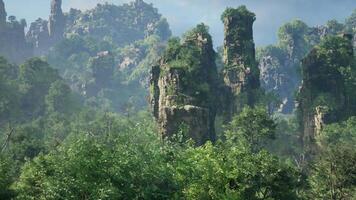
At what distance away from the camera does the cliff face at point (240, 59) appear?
10231cm

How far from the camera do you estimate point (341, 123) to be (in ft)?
294

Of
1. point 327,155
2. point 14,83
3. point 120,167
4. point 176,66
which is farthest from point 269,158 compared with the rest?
point 14,83

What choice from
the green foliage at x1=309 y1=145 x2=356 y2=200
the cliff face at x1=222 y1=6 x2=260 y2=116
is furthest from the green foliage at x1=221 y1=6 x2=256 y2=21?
the green foliage at x1=309 y1=145 x2=356 y2=200

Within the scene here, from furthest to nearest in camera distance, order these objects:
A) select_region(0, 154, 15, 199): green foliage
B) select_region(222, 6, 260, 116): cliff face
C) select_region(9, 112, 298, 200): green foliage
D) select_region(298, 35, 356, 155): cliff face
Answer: select_region(222, 6, 260, 116): cliff face, select_region(298, 35, 356, 155): cliff face, select_region(9, 112, 298, 200): green foliage, select_region(0, 154, 15, 199): green foliage

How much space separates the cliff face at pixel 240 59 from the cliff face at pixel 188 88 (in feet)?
16.6

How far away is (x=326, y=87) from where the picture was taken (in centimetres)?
9725

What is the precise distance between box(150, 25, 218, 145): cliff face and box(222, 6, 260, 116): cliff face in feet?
16.6

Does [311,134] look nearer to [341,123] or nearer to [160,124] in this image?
[341,123]

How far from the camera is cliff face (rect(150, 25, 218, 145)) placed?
269 feet

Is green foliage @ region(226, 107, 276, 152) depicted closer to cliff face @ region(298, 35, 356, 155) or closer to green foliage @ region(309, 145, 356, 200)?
cliff face @ region(298, 35, 356, 155)

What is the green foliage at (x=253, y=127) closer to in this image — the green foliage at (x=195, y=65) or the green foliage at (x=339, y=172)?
the green foliage at (x=195, y=65)

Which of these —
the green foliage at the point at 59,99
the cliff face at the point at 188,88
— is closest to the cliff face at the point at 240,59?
the cliff face at the point at 188,88

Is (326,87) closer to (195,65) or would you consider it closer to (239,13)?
(239,13)

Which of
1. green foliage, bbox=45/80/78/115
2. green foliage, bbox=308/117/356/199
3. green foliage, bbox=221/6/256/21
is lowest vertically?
green foliage, bbox=308/117/356/199
